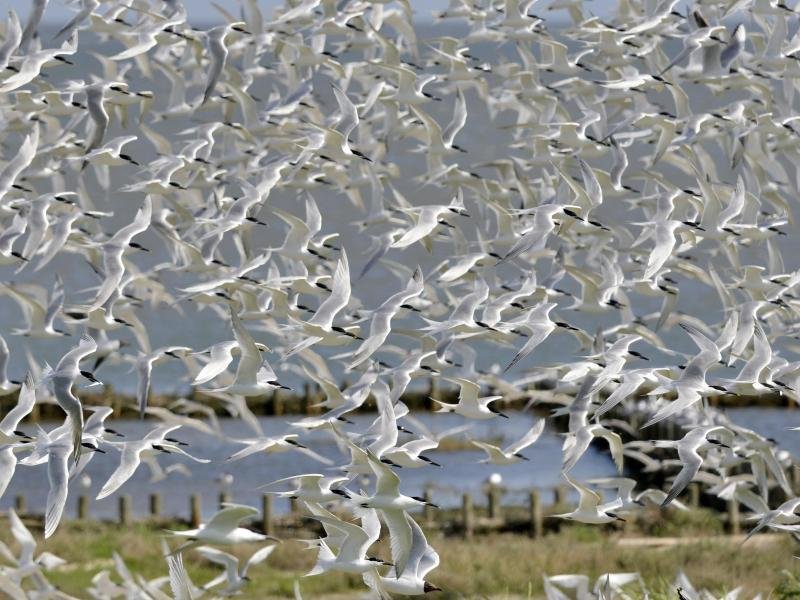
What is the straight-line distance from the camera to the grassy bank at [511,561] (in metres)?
20.7

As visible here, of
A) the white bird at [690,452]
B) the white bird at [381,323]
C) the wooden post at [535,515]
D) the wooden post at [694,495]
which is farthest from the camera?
the wooden post at [694,495]

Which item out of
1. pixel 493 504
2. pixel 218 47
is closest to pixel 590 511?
pixel 218 47

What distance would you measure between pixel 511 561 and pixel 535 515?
2.76 meters

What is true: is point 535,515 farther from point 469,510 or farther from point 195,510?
point 195,510

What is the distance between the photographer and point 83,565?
2328 cm

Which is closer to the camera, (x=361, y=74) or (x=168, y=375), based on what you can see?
(x=361, y=74)

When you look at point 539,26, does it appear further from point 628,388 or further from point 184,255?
point 628,388

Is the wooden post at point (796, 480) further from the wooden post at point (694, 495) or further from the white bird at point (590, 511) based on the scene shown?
the white bird at point (590, 511)

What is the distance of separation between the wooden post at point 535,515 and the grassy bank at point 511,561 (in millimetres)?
188

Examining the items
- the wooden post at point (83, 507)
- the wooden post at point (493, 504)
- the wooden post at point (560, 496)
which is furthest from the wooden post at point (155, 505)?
the wooden post at point (560, 496)

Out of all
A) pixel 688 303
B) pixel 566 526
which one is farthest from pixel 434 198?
pixel 566 526

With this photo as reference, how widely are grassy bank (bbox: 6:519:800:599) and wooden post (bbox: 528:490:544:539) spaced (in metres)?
0.19

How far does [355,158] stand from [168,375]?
135ft

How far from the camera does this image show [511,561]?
73.3 ft
